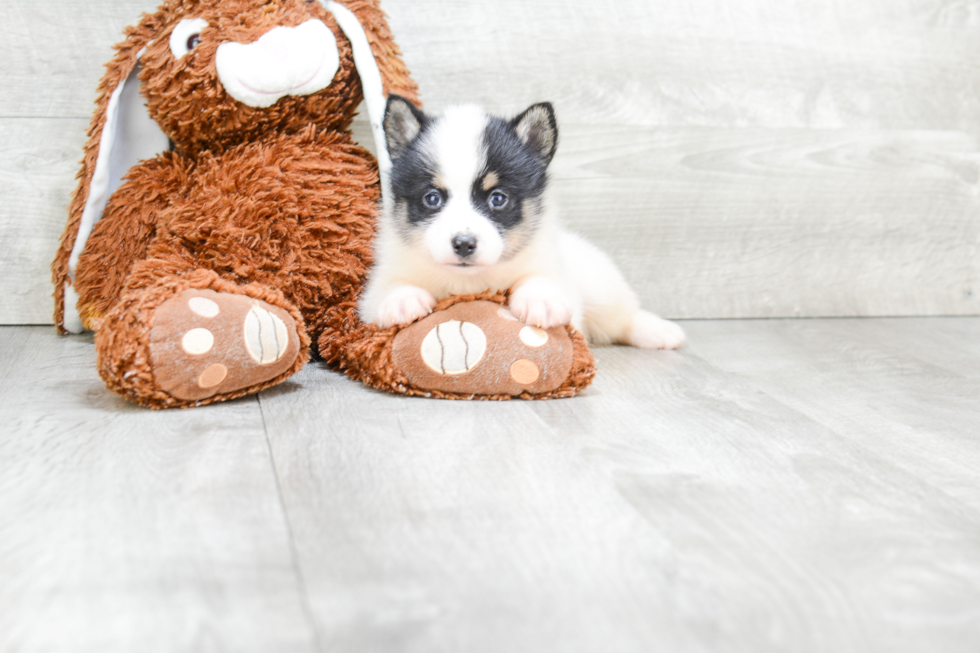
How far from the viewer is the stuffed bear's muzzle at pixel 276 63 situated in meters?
1.64

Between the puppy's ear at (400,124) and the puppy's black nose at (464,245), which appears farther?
the puppy's ear at (400,124)

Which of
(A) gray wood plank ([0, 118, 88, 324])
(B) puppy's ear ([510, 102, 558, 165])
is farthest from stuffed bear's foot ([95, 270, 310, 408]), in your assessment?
(A) gray wood plank ([0, 118, 88, 324])

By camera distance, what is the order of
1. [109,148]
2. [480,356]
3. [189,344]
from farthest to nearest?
[109,148] → [480,356] → [189,344]

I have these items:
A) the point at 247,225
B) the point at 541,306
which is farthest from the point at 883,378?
the point at 247,225

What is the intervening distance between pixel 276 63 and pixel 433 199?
0.43m

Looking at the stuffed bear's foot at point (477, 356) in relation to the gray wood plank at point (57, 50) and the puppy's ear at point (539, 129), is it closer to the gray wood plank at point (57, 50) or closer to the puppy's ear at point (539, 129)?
the puppy's ear at point (539, 129)

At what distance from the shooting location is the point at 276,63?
64.9 inches

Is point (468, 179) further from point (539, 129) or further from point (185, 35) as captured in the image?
point (185, 35)

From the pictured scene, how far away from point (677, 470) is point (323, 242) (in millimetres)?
905

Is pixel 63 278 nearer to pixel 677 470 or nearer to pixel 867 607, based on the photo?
pixel 677 470

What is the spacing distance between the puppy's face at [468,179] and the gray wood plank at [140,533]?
477 millimetres

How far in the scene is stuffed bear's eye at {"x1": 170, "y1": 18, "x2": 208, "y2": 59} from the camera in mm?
1696

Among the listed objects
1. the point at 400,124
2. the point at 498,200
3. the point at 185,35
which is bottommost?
the point at 498,200

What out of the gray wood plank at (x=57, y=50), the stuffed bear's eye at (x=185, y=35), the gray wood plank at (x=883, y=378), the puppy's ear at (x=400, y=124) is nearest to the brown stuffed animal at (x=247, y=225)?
the stuffed bear's eye at (x=185, y=35)
